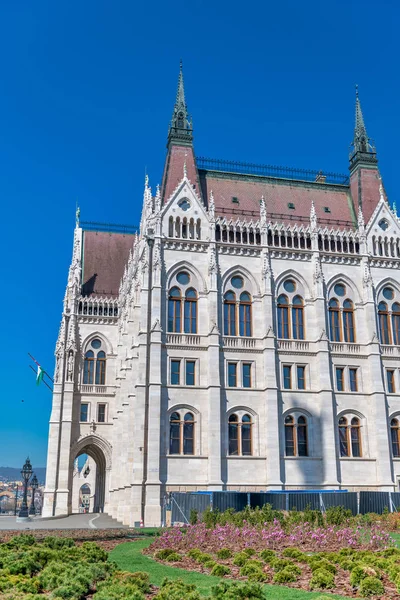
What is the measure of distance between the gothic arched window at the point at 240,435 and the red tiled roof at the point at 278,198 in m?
15.1

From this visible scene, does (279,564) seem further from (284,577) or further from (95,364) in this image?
(95,364)

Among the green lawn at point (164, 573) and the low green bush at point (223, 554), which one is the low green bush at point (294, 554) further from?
the green lawn at point (164, 573)

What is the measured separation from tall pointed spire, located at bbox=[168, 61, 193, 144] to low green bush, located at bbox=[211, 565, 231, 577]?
1555 inches

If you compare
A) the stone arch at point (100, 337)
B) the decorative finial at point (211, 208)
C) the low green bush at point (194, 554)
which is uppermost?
the decorative finial at point (211, 208)

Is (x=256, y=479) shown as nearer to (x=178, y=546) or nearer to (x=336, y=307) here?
(x=336, y=307)

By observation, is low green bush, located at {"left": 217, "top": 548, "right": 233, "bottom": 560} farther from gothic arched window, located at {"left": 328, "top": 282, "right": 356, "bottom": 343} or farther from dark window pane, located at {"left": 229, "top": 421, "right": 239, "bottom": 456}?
gothic arched window, located at {"left": 328, "top": 282, "right": 356, "bottom": 343}

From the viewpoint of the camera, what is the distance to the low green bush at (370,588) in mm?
13688

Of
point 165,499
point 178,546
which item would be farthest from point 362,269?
point 178,546

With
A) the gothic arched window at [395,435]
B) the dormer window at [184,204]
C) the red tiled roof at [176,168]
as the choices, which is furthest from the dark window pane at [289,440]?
the red tiled roof at [176,168]

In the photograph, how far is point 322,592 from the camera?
1419 cm

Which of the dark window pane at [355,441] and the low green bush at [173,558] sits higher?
the dark window pane at [355,441]

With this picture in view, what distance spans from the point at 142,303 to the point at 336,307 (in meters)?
14.4

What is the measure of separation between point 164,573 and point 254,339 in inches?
1106

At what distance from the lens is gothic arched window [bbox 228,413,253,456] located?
42.0m
